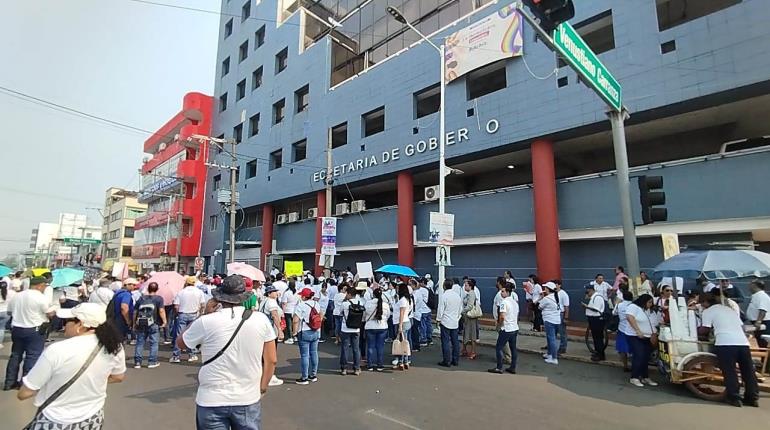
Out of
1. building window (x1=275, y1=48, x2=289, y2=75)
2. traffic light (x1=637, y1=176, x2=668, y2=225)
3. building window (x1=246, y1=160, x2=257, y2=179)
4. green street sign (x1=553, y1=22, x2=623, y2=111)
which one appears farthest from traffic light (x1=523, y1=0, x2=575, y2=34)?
building window (x1=246, y1=160, x2=257, y2=179)

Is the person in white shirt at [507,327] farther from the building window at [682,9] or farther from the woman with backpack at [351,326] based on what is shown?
the building window at [682,9]

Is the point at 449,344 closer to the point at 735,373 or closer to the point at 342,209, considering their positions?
the point at 735,373

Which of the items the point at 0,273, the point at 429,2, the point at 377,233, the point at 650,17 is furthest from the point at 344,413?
the point at 429,2

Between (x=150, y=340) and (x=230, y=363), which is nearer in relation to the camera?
(x=230, y=363)

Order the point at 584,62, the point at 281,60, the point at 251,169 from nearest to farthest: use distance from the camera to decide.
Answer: the point at 584,62 → the point at 281,60 → the point at 251,169

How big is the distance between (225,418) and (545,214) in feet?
41.2

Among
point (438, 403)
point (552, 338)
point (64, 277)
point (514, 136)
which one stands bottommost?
point (438, 403)

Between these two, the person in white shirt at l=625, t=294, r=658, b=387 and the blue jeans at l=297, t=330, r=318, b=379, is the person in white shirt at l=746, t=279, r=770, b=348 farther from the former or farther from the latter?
the blue jeans at l=297, t=330, r=318, b=379

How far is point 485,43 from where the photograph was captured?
611 inches

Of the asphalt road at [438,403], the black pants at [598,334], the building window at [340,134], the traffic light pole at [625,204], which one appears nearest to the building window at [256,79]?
the building window at [340,134]

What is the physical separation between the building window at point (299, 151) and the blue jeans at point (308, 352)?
19.0 m

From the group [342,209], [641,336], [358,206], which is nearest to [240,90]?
[342,209]

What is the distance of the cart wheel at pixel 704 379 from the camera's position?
649 cm

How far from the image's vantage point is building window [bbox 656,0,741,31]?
13555mm
